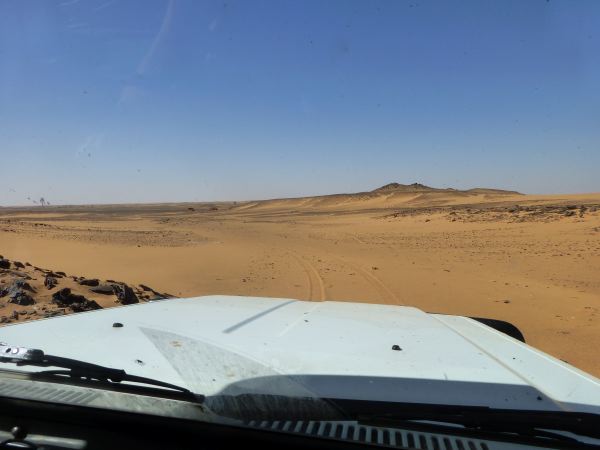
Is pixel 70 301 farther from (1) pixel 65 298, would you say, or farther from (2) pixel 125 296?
(2) pixel 125 296

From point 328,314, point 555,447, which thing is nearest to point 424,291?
point 328,314

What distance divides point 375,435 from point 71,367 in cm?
131

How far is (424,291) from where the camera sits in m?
11.1

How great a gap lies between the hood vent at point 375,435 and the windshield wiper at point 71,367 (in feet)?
1.94

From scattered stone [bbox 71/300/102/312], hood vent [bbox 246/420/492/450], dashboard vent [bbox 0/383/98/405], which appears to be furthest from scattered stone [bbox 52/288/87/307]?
hood vent [bbox 246/420/492/450]

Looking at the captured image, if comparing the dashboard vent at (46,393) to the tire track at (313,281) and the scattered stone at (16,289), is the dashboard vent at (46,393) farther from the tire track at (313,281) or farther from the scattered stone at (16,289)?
the tire track at (313,281)

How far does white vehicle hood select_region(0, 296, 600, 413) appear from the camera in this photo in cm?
192

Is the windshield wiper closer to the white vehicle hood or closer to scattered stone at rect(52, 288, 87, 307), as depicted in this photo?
the white vehicle hood

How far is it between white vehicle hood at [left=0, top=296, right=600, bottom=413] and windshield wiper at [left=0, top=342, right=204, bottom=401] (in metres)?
0.08

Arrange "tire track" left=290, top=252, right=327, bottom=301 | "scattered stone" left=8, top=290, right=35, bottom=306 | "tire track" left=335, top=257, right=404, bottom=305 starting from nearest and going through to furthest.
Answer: "scattered stone" left=8, top=290, right=35, bottom=306, "tire track" left=335, top=257, right=404, bottom=305, "tire track" left=290, top=252, right=327, bottom=301

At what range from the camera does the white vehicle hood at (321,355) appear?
1.92m

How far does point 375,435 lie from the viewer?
164 cm

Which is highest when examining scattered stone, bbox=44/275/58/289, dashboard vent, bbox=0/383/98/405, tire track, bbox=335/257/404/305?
dashboard vent, bbox=0/383/98/405

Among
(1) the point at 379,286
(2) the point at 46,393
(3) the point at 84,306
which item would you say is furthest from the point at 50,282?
(2) the point at 46,393
